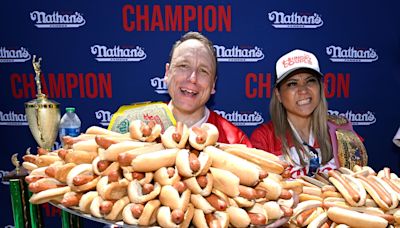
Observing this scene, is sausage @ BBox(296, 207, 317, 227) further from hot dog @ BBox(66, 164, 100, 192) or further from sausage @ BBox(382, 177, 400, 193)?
hot dog @ BBox(66, 164, 100, 192)

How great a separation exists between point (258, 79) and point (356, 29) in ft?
3.46

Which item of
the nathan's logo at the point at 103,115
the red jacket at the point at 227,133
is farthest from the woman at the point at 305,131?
the nathan's logo at the point at 103,115

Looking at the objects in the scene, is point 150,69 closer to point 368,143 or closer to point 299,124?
point 299,124

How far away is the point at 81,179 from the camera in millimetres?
1052

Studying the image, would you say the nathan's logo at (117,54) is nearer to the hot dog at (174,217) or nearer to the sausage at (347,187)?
the sausage at (347,187)

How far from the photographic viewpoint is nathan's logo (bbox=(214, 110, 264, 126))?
3.47 meters

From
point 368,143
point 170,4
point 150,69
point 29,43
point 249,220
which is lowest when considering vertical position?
point 368,143

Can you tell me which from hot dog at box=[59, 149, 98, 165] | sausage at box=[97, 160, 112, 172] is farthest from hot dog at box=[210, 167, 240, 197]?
hot dog at box=[59, 149, 98, 165]

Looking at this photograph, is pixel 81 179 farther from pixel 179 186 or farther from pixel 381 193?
pixel 381 193

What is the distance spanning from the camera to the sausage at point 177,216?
0.90 meters

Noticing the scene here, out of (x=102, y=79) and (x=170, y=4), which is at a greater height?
(x=170, y=4)

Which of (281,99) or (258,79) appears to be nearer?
(281,99)

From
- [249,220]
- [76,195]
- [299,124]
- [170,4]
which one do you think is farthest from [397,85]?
[76,195]

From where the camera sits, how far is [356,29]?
3377mm
